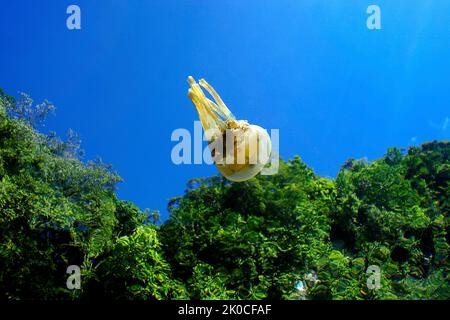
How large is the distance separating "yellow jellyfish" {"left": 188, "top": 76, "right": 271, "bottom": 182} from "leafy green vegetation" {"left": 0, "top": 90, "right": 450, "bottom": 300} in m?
9.02

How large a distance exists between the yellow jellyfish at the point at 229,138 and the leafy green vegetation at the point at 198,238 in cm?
902

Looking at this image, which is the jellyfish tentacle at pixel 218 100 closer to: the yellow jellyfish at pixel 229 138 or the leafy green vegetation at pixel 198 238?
the yellow jellyfish at pixel 229 138

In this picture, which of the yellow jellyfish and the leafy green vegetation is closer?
the yellow jellyfish

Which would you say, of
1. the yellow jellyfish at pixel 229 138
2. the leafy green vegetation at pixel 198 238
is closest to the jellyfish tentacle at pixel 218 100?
the yellow jellyfish at pixel 229 138

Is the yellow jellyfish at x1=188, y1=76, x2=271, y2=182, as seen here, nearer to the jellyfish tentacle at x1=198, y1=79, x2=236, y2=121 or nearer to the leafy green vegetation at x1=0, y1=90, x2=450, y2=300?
the jellyfish tentacle at x1=198, y1=79, x2=236, y2=121

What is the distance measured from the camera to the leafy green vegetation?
17703 millimetres

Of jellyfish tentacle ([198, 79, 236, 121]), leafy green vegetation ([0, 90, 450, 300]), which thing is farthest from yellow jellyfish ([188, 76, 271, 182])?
leafy green vegetation ([0, 90, 450, 300])

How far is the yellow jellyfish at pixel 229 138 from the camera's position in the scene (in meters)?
8.94

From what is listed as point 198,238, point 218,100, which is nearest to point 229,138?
point 218,100

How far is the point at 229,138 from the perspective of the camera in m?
9.01

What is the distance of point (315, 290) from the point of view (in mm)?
17594

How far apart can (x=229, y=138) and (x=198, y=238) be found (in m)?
11.9

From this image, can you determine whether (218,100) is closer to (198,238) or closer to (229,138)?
(229,138)
